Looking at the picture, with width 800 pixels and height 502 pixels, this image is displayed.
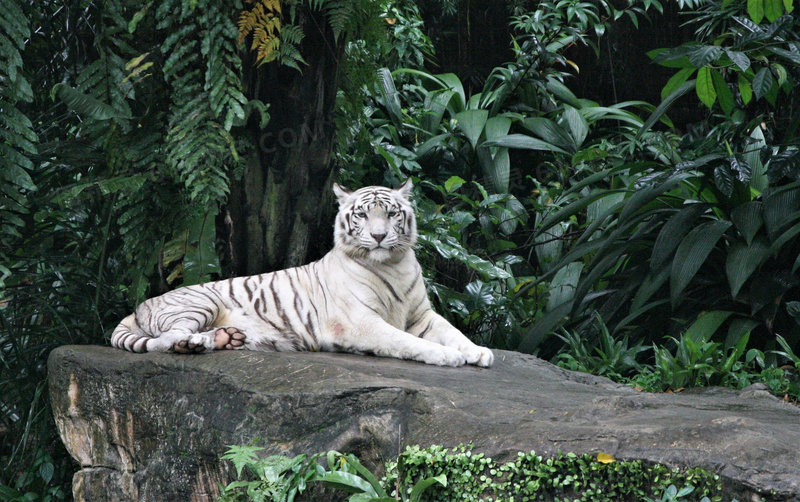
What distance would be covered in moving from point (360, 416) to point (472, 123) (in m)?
5.41

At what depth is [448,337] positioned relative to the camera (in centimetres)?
451

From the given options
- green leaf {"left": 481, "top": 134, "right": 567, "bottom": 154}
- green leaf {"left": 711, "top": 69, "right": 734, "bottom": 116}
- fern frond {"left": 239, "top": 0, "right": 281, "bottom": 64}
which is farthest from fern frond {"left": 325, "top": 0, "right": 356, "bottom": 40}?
green leaf {"left": 481, "top": 134, "right": 567, "bottom": 154}

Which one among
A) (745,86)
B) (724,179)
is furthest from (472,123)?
(724,179)

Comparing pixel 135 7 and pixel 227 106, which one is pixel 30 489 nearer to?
pixel 227 106

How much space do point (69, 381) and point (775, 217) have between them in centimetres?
464

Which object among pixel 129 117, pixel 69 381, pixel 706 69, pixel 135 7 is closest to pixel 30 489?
pixel 69 381

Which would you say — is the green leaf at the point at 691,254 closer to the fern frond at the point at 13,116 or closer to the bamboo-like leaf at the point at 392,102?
the bamboo-like leaf at the point at 392,102

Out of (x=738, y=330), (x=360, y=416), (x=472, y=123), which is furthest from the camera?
(x=472, y=123)

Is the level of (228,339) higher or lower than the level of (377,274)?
lower

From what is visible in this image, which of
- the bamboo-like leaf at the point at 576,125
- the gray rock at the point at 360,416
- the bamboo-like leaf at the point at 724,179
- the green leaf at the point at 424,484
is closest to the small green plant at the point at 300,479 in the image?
the green leaf at the point at 424,484

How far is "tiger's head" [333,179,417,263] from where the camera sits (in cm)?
452

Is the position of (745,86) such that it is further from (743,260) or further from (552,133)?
(552,133)

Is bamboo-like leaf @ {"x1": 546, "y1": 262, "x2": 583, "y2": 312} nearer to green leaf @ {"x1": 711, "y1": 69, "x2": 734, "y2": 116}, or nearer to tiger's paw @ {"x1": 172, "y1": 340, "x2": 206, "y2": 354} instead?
green leaf @ {"x1": 711, "y1": 69, "x2": 734, "y2": 116}

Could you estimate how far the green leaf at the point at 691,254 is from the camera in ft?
16.7
